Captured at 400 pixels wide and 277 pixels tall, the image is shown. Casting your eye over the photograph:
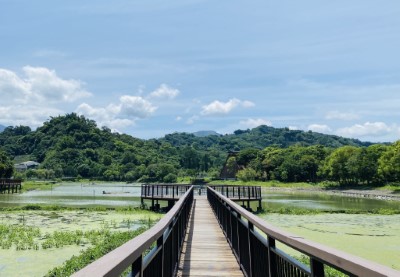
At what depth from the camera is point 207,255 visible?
22.9 ft

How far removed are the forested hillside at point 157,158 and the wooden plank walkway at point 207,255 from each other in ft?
167

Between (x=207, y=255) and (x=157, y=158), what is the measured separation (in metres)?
135

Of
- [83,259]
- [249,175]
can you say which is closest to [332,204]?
→ [83,259]

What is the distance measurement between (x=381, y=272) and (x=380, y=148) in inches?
2988

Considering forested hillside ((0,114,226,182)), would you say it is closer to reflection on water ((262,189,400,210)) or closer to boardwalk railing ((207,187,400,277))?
reflection on water ((262,189,400,210))

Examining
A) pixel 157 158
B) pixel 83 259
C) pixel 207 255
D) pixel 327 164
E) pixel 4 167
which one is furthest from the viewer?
pixel 157 158

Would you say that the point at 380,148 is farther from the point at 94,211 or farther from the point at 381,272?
the point at 381,272

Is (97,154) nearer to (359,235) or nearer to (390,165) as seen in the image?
(390,165)

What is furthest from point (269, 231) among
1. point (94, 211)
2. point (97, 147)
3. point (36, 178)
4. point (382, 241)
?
point (97, 147)

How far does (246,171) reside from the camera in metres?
97.1

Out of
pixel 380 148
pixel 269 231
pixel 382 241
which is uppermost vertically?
pixel 380 148

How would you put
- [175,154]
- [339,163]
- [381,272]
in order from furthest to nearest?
[175,154], [339,163], [381,272]

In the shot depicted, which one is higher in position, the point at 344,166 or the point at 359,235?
the point at 344,166

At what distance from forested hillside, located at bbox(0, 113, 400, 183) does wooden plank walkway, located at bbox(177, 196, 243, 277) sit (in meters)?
50.8
